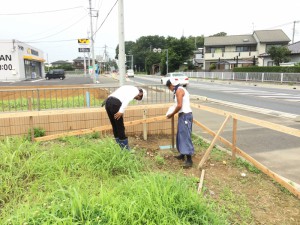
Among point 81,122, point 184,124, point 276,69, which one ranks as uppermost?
point 276,69

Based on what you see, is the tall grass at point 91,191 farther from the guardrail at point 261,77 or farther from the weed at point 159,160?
the guardrail at point 261,77

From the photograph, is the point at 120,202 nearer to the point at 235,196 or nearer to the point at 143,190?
the point at 143,190

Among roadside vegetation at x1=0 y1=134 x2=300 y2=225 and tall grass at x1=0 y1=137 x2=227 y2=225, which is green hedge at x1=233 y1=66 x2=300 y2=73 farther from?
tall grass at x1=0 y1=137 x2=227 y2=225

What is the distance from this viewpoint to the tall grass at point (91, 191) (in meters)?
2.45

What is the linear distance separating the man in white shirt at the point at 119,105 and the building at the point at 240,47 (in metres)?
46.4

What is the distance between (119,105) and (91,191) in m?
1.68

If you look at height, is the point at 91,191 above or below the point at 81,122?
below

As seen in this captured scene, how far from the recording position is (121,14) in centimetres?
805

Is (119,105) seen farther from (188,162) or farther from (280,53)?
(280,53)

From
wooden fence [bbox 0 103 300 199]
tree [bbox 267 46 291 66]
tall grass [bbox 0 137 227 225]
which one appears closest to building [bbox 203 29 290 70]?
tree [bbox 267 46 291 66]

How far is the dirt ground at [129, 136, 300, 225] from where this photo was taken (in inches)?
120

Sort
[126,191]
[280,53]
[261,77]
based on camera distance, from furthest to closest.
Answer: [280,53] → [261,77] → [126,191]

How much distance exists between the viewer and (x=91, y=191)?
315cm

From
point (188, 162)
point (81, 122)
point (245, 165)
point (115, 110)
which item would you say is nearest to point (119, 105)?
point (115, 110)
